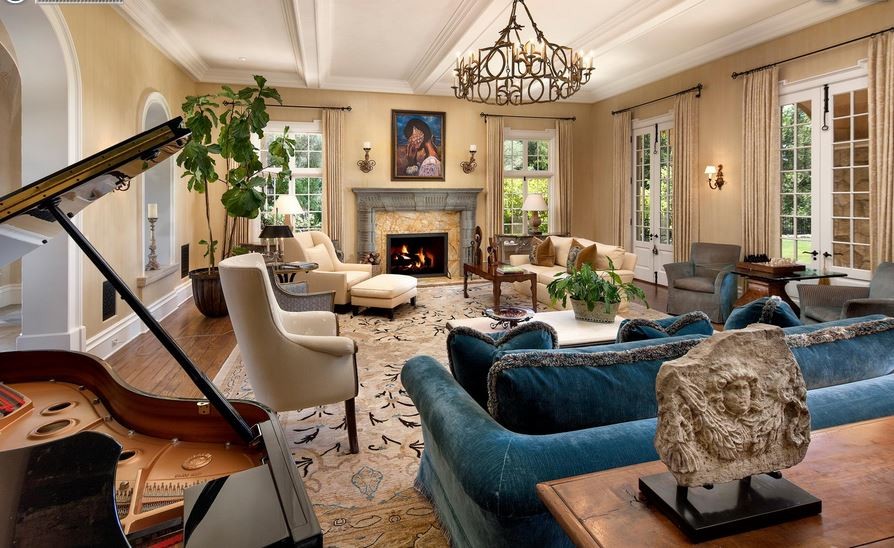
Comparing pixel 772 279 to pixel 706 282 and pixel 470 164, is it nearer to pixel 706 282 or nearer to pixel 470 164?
pixel 706 282

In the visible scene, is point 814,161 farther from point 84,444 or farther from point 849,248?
point 84,444

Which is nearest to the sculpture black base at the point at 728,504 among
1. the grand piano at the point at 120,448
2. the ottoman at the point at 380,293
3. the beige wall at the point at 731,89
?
the grand piano at the point at 120,448

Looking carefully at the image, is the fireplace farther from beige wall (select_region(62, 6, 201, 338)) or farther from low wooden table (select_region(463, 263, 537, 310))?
beige wall (select_region(62, 6, 201, 338))

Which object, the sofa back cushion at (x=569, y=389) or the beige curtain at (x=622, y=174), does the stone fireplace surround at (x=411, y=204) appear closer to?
the beige curtain at (x=622, y=174)

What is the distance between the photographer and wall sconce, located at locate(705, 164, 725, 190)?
20.8ft

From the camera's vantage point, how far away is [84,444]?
87 centimetres

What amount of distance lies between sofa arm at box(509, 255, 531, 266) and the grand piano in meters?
5.76

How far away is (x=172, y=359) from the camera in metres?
4.16

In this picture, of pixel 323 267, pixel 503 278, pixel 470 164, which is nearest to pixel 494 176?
pixel 470 164

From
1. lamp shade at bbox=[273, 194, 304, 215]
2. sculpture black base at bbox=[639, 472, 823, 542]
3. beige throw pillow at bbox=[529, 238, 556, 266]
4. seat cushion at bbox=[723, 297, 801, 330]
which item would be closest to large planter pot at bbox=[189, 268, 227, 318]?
lamp shade at bbox=[273, 194, 304, 215]

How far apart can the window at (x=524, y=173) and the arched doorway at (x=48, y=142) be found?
248 inches

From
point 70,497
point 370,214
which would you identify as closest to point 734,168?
point 370,214

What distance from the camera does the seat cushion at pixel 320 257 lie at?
6.14m

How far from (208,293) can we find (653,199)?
248 inches
